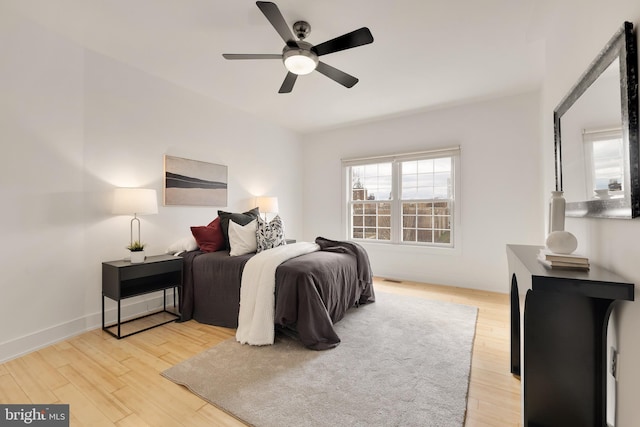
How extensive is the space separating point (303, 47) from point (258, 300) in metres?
2.07

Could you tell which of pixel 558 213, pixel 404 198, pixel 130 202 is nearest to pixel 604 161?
pixel 558 213

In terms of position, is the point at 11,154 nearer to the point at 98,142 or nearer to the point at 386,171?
the point at 98,142

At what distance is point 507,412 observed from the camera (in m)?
1.57

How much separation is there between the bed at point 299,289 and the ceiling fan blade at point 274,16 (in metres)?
1.80

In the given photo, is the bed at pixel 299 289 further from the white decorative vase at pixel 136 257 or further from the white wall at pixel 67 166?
the white wall at pixel 67 166

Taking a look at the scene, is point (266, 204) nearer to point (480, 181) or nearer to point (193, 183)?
point (193, 183)

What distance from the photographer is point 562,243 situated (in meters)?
1.36

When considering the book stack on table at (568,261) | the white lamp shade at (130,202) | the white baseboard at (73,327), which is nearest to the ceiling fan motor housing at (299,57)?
the white lamp shade at (130,202)

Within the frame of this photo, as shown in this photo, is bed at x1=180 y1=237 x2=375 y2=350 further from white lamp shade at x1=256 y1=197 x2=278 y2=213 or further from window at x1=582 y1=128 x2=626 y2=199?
window at x1=582 y1=128 x2=626 y2=199

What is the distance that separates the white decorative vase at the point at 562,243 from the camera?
1.35m

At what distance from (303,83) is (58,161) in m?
2.56

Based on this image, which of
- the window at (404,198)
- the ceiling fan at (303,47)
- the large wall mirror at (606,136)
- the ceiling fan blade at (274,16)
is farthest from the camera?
the window at (404,198)

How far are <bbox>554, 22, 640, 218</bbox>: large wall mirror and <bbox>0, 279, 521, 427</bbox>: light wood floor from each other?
47.6 inches

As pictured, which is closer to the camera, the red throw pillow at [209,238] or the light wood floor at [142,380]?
the light wood floor at [142,380]
